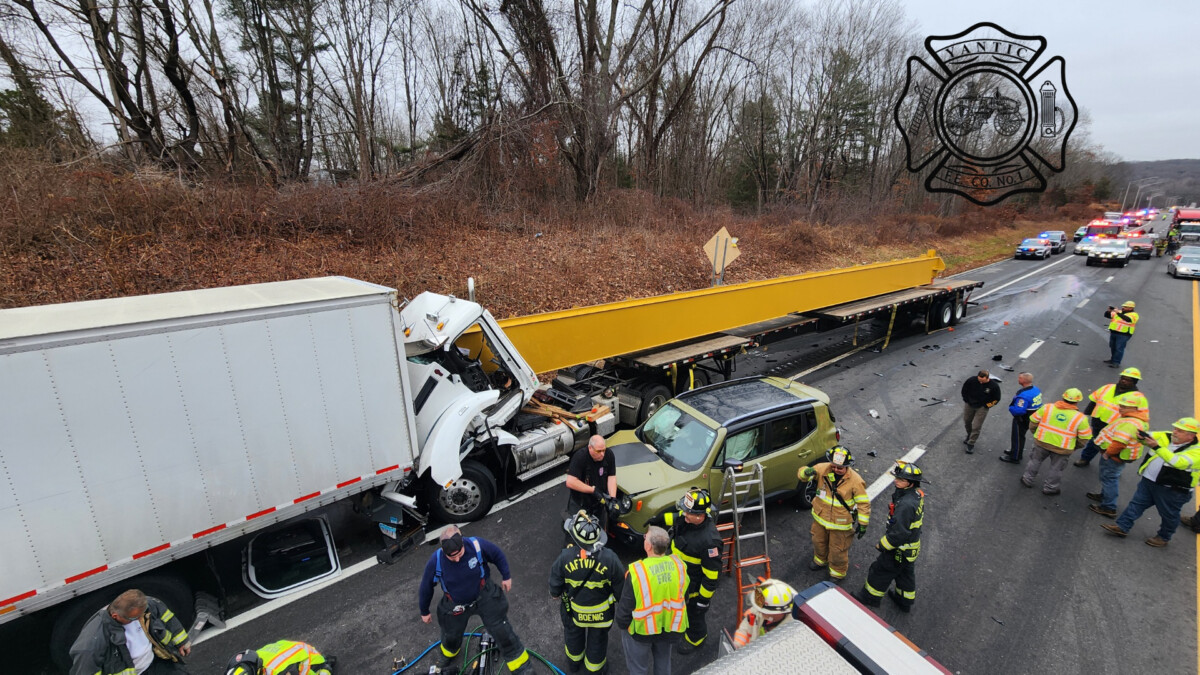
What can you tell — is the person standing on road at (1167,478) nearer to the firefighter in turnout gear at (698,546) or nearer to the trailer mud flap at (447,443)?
the firefighter in turnout gear at (698,546)

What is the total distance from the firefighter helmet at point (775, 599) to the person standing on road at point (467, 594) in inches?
73.8

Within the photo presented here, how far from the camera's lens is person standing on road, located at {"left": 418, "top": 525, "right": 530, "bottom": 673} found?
3.42 m

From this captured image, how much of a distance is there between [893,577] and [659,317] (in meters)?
5.14

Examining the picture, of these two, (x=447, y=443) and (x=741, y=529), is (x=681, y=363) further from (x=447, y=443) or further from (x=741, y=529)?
(x=447, y=443)

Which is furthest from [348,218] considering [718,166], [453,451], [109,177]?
[718,166]

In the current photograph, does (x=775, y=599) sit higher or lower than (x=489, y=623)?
higher

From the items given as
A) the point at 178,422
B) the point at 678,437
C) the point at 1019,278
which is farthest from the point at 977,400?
the point at 1019,278

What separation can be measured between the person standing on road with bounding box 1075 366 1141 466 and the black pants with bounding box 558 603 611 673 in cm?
682

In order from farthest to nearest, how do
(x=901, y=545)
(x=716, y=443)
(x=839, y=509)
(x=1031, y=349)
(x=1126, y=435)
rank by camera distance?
(x=1031, y=349) < (x=1126, y=435) < (x=716, y=443) < (x=839, y=509) < (x=901, y=545)

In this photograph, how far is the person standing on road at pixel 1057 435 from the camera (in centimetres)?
581

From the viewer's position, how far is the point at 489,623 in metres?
3.51

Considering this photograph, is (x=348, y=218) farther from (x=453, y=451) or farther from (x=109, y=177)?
(x=453, y=451)

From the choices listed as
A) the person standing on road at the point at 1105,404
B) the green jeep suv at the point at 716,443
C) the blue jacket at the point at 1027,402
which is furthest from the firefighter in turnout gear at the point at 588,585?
the person standing on road at the point at 1105,404

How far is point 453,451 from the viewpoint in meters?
5.25
